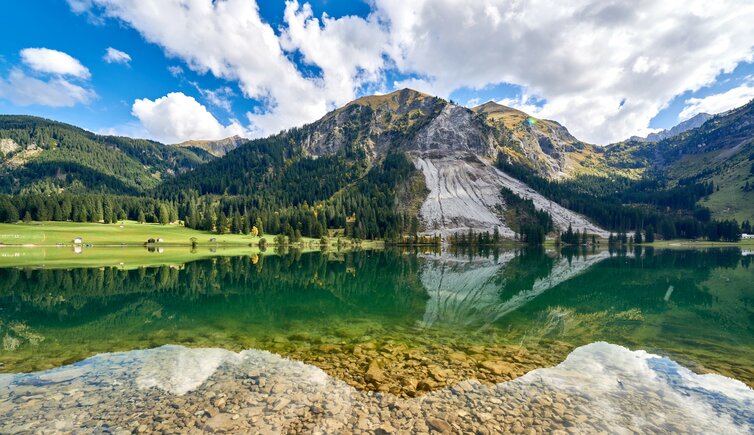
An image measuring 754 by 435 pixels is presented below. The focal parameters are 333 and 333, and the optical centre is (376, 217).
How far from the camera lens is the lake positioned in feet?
37.1

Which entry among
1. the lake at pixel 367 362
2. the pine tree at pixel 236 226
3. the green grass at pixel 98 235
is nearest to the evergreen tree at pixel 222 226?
the green grass at pixel 98 235

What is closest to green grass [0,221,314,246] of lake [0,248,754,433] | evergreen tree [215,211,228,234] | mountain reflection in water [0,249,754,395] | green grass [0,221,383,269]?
green grass [0,221,383,269]

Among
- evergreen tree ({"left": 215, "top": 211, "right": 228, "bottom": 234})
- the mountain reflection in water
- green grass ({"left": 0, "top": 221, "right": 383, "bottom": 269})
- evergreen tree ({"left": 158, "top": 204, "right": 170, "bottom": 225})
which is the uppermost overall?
evergreen tree ({"left": 158, "top": 204, "right": 170, "bottom": 225})

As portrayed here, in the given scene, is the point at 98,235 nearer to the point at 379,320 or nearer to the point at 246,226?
the point at 246,226

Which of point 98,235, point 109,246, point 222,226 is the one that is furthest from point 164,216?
point 109,246

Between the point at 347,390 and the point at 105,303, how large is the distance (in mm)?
30054

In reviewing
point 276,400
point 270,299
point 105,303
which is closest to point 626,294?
point 270,299

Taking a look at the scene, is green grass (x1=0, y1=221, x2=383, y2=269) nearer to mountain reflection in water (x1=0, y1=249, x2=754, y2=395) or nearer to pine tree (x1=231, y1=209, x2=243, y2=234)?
pine tree (x1=231, y1=209, x2=243, y2=234)

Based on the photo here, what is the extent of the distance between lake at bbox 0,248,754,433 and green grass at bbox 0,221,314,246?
73.6m

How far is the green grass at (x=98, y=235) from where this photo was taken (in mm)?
92062

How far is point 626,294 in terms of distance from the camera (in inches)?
1672

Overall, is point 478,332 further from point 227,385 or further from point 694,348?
point 227,385

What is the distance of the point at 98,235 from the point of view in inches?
4198

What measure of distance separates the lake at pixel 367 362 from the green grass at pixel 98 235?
7358 cm
